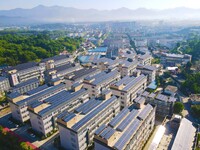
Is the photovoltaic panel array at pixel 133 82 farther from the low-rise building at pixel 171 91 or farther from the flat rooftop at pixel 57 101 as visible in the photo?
the flat rooftop at pixel 57 101

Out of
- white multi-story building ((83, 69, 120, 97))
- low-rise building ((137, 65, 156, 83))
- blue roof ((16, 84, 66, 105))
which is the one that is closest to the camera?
blue roof ((16, 84, 66, 105))

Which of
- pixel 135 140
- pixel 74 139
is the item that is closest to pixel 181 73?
pixel 135 140

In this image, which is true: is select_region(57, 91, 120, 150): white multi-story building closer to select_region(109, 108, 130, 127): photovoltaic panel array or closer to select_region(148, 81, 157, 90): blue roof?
select_region(109, 108, 130, 127): photovoltaic panel array

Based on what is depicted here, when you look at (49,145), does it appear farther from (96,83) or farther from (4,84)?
(4,84)

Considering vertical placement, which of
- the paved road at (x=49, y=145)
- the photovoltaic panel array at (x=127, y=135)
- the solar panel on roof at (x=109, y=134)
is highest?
the solar panel on roof at (x=109, y=134)

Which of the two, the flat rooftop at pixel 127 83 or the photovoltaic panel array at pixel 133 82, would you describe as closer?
the flat rooftop at pixel 127 83

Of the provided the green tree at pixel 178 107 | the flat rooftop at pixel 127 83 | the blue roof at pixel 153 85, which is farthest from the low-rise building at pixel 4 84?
the green tree at pixel 178 107

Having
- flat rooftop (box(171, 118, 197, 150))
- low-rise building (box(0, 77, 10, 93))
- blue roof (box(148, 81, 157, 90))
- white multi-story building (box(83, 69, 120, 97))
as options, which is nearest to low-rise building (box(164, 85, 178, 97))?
blue roof (box(148, 81, 157, 90))
